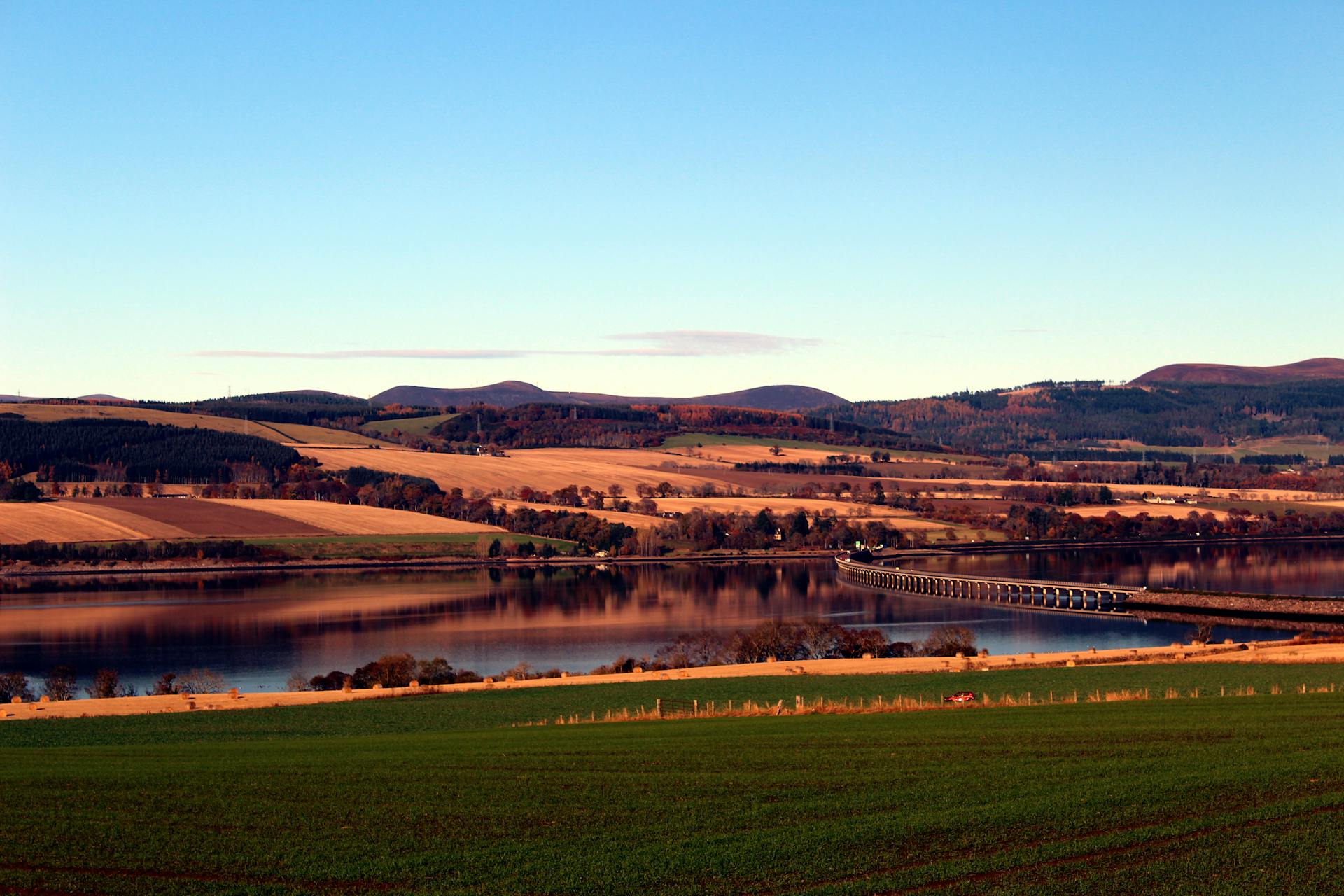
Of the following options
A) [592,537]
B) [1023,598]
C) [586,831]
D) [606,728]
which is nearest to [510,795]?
[586,831]

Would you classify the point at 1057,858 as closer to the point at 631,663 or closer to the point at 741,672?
the point at 741,672

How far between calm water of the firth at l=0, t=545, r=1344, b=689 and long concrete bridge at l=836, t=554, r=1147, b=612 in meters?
3.03

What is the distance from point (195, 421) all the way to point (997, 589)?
11358cm

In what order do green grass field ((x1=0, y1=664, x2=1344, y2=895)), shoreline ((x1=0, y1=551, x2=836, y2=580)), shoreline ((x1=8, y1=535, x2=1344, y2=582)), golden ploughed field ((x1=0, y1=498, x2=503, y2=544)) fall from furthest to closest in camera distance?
golden ploughed field ((x1=0, y1=498, x2=503, y2=544)) → shoreline ((x1=8, y1=535, x2=1344, y2=582)) → shoreline ((x1=0, y1=551, x2=836, y2=580)) → green grass field ((x1=0, y1=664, x2=1344, y2=895))

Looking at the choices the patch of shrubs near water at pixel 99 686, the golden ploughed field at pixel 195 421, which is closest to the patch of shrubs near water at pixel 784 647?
the patch of shrubs near water at pixel 99 686

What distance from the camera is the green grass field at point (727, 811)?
10.9 meters

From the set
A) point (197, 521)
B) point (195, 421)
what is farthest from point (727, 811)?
point (195, 421)

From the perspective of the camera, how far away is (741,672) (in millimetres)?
40906

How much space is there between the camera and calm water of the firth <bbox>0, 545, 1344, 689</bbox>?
5691 cm

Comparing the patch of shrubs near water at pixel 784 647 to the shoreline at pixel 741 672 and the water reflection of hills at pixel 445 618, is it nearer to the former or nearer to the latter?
the water reflection of hills at pixel 445 618

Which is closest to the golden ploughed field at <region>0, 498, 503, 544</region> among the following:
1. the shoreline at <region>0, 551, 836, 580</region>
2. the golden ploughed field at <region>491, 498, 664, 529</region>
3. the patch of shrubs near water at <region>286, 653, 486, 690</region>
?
the shoreline at <region>0, 551, 836, 580</region>

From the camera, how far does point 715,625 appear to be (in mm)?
66562

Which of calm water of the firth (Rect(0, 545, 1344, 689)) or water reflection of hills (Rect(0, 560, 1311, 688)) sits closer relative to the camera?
water reflection of hills (Rect(0, 560, 1311, 688))

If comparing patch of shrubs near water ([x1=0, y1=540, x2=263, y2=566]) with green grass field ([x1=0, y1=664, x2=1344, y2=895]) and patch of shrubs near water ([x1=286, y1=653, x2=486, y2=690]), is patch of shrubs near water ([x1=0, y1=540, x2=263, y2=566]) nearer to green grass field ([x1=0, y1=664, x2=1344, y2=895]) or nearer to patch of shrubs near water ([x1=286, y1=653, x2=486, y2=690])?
patch of shrubs near water ([x1=286, y1=653, x2=486, y2=690])
